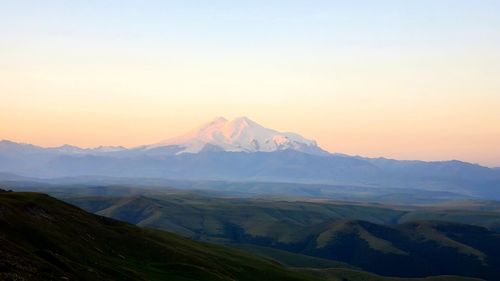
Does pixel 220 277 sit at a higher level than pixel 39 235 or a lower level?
lower

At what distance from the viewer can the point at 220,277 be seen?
303 ft

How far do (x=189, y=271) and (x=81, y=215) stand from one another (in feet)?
86.1

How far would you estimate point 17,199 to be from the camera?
284ft

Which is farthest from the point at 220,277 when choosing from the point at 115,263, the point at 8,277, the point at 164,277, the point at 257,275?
the point at 8,277

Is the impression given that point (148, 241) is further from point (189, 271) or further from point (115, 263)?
point (115, 263)

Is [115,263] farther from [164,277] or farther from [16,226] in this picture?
[16,226]

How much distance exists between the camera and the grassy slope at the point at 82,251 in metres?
58.3

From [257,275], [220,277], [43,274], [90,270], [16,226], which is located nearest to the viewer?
[43,274]

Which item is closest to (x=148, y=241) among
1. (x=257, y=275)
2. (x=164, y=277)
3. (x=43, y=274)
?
(x=164, y=277)

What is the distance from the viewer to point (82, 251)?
249 ft

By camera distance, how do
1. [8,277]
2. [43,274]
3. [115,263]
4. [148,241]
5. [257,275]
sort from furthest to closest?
[257,275] < [148,241] < [115,263] < [43,274] < [8,277]

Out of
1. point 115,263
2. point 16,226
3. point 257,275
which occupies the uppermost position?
point 16,226

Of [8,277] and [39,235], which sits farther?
[39,235]

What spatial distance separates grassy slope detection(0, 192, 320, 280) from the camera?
191 ft
